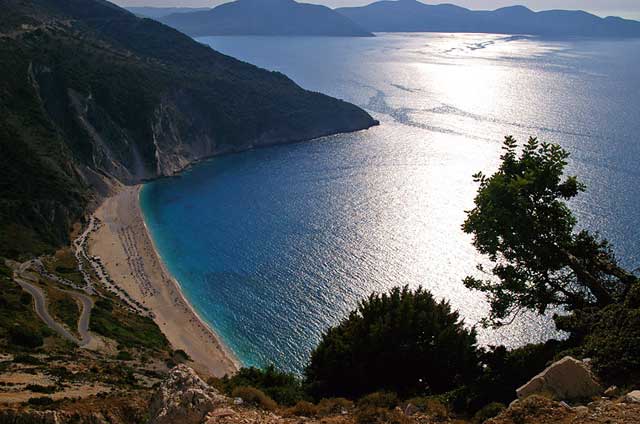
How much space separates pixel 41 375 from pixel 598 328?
26.0 m

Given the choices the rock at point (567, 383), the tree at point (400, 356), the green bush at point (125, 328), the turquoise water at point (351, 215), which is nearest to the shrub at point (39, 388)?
the tree at point (400, 356)

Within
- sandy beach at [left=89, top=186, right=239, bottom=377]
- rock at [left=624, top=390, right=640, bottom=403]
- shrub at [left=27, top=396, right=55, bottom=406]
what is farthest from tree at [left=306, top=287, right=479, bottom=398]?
sandy beach at [left=89, top=186, right=239, bottom=377]

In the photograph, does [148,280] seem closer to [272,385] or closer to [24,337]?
[24,337]

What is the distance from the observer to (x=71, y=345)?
40.5 m

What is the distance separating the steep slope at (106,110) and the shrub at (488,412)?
57.8 m

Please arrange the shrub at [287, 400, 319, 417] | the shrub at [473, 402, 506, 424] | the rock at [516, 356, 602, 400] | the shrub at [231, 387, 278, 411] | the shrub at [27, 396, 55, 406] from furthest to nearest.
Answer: the shrub at [27, 396, 55, 406], the shrub at [231, 387, 278, 411], the shrub at [287, 400, 319, 417], the shrub at [473, 402, 506, 424], the rock at [516, 356, 602, 400]

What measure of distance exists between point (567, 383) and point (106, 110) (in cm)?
10867

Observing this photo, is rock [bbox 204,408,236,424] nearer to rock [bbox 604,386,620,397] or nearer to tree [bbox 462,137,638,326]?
rock [bbox 604,386,620,397]

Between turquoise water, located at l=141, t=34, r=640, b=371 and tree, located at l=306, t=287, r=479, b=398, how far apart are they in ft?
82.6

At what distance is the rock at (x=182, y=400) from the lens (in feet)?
53.8

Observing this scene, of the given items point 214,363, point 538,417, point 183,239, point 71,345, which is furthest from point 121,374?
point 183,239

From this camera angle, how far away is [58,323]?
45344 mm

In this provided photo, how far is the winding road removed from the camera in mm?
43625

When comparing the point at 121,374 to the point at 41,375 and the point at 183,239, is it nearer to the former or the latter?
the point at 41,375
